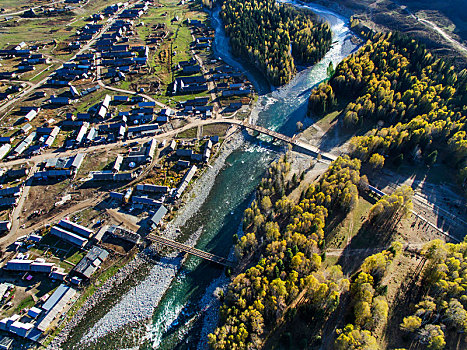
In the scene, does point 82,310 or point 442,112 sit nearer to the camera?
point 82,310

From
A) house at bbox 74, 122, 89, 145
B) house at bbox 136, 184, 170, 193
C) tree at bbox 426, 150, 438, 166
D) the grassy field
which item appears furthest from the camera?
the grassy field

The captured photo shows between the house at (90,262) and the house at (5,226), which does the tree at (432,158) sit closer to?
the house at (90,262)

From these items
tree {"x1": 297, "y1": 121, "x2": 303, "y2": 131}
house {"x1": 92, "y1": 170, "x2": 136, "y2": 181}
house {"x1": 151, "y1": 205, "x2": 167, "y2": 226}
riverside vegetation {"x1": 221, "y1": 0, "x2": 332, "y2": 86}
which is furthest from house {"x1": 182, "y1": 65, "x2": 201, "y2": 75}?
house {"x1": 151, "y1": 205, "x2": 167, "y2": 226}

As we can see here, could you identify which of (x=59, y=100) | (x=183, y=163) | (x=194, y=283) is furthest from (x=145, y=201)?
(x=59, y=100)

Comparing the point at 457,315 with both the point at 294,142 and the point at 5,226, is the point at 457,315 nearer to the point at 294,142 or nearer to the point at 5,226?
the point at 294,142

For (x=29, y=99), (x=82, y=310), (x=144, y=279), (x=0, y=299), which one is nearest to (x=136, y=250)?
(x=144, y=279)

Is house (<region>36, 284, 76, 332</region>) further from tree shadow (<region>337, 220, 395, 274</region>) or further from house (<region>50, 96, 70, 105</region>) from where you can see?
house (<region>50, 96, 70, 105</region>)

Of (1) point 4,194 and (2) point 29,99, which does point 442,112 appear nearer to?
(1) point 4,194
